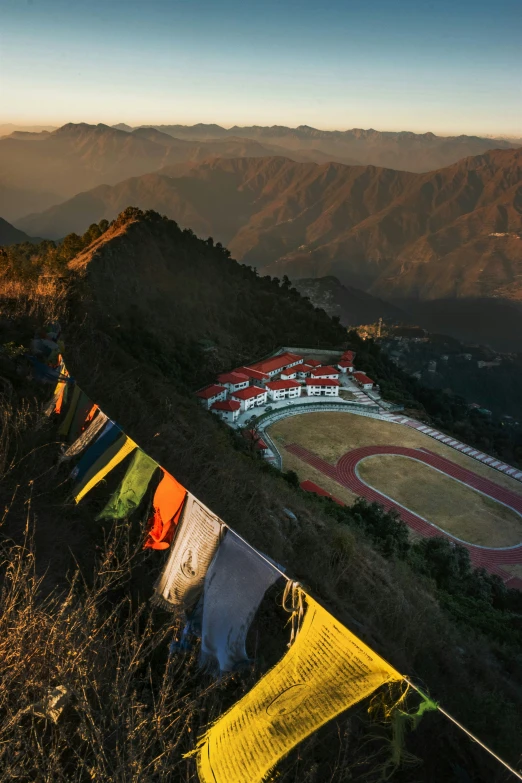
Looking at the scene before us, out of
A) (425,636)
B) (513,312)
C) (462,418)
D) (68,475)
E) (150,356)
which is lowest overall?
(513,312)

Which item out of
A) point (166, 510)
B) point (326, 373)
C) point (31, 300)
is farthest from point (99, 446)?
point (326, 373)

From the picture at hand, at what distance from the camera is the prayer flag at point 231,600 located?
4.84 metres

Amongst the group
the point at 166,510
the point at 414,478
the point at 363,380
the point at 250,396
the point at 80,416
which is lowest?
the point at 414,478

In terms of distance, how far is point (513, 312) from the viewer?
538 feet

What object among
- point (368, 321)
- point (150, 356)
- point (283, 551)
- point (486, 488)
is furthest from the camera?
point (368, 321)

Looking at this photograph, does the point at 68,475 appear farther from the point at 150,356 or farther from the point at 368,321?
→ the point at 368,321

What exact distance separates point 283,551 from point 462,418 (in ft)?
121

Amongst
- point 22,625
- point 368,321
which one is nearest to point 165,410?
point 22,625

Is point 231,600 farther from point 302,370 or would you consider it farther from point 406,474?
point 302,370

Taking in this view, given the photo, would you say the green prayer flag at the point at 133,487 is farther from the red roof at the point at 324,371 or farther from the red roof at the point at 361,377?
the red roof at the point at 361,377

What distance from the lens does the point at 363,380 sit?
4109 cm

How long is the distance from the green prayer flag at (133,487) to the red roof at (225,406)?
88.3 feet

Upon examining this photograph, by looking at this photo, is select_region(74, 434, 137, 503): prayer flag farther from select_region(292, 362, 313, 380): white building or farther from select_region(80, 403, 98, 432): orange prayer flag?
select_region(292, 362, 313, 380): white building

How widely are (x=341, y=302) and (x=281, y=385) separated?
351 feet
